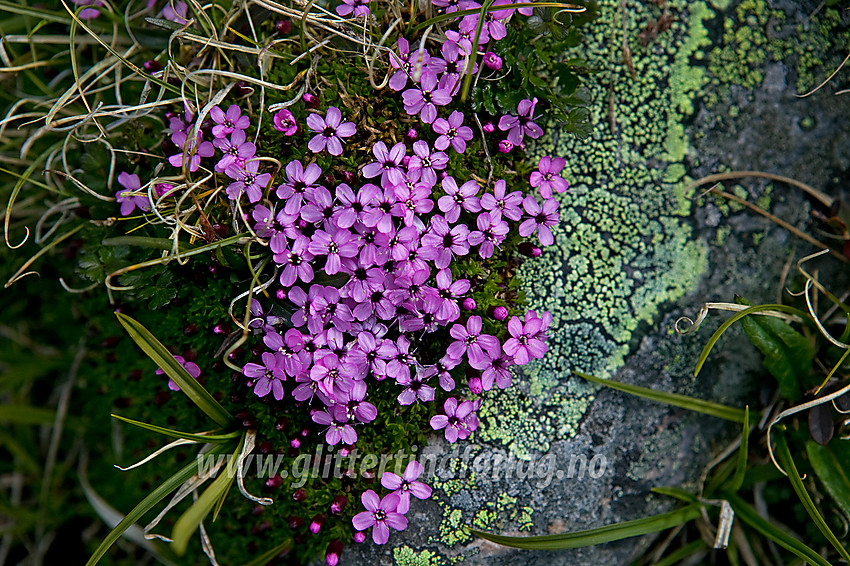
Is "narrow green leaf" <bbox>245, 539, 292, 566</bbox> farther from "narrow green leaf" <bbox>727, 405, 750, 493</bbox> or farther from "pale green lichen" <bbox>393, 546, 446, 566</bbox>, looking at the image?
"narrow green leaf" <bbox>727, 405, 750, 493</bbox>

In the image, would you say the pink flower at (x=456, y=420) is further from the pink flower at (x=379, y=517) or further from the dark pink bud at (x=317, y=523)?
the dark pink bud at (x=317, y=523)

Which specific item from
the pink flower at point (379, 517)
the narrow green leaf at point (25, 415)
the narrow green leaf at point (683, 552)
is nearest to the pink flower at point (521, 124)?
the pink flower at point (379, 517)

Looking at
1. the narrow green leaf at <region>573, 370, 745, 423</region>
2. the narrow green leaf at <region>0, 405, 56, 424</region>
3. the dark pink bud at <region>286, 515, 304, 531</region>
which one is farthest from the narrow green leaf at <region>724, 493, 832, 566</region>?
the narrow green leaf at <region>0, 405, 56, 424</region>

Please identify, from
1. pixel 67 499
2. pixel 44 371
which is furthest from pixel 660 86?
pixel 67 499

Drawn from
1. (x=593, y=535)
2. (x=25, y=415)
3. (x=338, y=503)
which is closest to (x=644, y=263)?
(x=593, y=535)

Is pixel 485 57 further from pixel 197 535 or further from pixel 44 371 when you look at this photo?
pixel 44 371

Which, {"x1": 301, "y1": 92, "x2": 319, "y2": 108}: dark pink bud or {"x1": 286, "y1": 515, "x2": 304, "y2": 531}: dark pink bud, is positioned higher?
{"x1": 301, "y1": 92, "x2": 319, "y2": 108}: dark pink bud

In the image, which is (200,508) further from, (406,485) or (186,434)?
(406,485)
